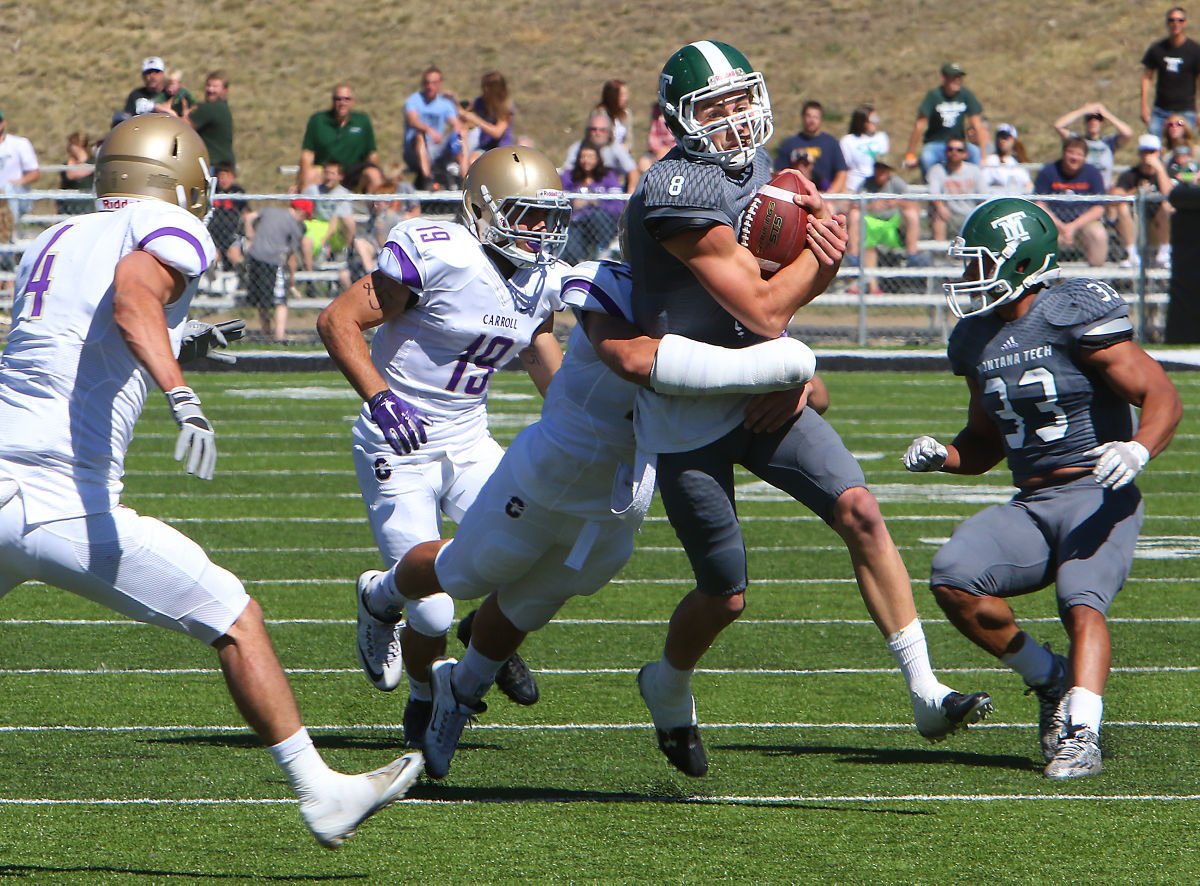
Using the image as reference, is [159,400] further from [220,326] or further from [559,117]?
[559,117]

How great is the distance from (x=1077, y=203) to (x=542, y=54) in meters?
19.1

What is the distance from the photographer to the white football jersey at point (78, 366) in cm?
397

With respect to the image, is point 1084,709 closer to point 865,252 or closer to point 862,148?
point 865,252

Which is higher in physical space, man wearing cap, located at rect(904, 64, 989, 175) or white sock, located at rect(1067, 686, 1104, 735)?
white sock, located at rect(1067, 686, 1104, 735)

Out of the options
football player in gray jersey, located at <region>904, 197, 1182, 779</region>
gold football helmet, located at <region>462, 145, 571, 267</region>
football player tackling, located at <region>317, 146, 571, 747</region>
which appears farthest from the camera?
gold football helmet, located at <region>462, 145, 571, 267</region>

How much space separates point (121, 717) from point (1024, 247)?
290 cm

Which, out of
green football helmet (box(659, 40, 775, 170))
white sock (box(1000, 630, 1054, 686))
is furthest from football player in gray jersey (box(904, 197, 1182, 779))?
green football helmet (box(659, 40, 775, 170))

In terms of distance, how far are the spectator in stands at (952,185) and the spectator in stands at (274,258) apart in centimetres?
549

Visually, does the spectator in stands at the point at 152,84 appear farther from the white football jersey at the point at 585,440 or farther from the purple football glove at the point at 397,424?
the white football jersey at the point at 585,440

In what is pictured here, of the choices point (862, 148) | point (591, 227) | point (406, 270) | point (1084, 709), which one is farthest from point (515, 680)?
point (862, 148)

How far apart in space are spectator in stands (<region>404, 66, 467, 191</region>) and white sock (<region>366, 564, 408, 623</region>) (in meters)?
12.6

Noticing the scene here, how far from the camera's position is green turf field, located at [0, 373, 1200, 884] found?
418 centimetres

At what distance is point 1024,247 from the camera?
534 cm

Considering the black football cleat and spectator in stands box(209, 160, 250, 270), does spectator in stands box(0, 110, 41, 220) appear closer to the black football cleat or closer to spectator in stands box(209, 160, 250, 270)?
spectator in stands box(209, 160, 250, 270)
